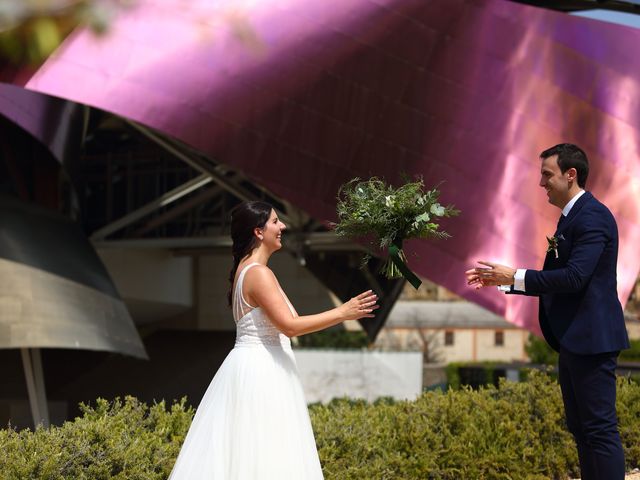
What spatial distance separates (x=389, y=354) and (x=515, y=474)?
15.7 meters

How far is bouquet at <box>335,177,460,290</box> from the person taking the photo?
3.91 meters

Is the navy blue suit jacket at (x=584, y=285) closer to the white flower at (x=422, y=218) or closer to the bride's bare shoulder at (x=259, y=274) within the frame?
the white flower at (x=422, y=218)

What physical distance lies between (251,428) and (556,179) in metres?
1.48

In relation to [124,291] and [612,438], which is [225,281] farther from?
[612,438]

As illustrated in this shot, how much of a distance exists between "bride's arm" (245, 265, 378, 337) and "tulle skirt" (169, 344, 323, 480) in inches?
7.1

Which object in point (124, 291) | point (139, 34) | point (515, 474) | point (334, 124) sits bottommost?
point (515, 474)

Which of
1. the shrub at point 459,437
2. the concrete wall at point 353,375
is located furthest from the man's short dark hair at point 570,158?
the concrete wall at point 353,375

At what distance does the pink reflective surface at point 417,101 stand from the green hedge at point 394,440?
6194 mm

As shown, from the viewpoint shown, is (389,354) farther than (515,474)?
Yes

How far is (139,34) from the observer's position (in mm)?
11984

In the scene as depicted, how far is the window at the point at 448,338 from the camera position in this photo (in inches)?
1891

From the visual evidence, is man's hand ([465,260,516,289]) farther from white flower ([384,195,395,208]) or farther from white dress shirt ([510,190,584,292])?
white flower ([384,195,395,208])

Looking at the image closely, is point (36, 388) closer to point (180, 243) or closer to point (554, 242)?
point (180, 243)

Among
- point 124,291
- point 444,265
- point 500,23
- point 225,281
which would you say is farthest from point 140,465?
point 225,281
